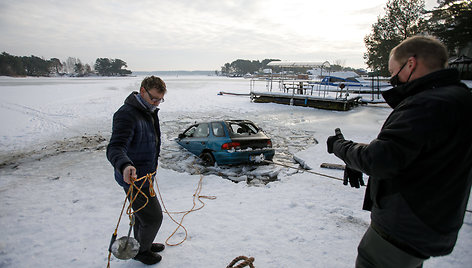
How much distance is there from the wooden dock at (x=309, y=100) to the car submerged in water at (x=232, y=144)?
13.2 metres

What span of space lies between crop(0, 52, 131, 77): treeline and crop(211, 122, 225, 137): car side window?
355 feet

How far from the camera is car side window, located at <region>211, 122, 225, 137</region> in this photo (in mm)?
6919

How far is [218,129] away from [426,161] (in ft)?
19.3

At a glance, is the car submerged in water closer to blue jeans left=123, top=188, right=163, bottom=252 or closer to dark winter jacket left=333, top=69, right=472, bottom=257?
blue jeans left=123, top=188, right=163, bottom=252

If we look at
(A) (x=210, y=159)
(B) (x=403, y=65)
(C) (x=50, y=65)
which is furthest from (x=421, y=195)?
(C) (x=50, y=65)

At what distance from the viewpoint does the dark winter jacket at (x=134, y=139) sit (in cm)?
251

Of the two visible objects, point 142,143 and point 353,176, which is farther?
point 142,143

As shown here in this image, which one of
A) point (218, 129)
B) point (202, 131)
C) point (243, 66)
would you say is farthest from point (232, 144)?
point (243, 66)

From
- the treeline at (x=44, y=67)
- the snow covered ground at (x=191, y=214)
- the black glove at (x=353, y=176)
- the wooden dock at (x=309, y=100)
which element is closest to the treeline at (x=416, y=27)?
the wooden dock at (x=309, y=100)

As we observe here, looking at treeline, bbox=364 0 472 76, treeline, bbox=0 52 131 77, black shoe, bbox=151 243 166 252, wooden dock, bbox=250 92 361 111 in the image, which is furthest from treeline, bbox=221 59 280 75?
black shoe, bbox=151 243 166 252

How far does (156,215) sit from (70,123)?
13414 mm

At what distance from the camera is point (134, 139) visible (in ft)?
9.04

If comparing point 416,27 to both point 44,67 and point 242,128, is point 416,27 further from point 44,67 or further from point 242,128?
point 44,67

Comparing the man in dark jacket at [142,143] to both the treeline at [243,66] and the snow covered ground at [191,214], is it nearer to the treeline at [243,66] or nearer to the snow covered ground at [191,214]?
the snow covered ground at [191,214]
